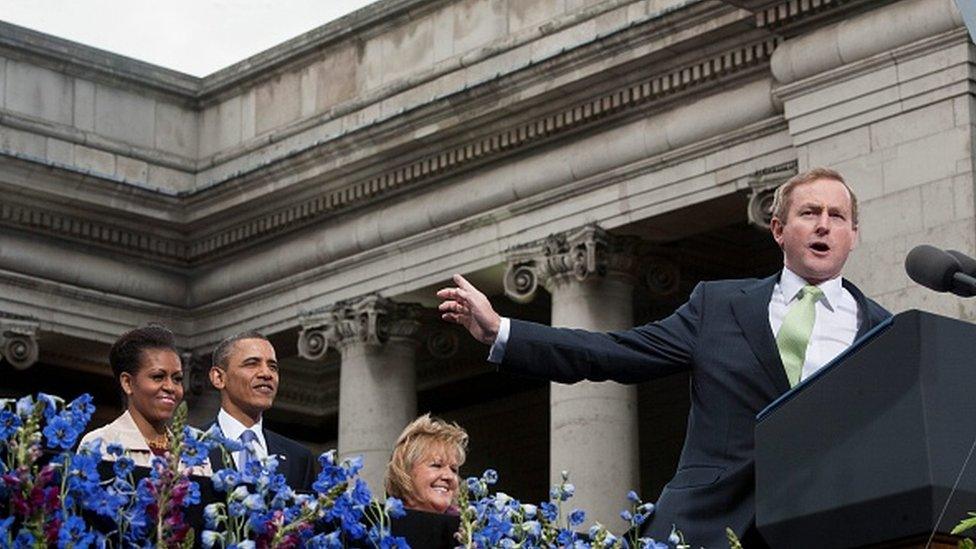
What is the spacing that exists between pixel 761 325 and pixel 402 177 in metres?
21.4

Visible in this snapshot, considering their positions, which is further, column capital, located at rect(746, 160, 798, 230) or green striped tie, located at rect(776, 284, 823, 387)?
column capital, located at rect(746, 160, 798, 230)

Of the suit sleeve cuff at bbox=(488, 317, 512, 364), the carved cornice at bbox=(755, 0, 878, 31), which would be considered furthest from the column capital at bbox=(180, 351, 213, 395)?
Result: the suit sleeve cuff at bbox=(488, 317, 512, 364)

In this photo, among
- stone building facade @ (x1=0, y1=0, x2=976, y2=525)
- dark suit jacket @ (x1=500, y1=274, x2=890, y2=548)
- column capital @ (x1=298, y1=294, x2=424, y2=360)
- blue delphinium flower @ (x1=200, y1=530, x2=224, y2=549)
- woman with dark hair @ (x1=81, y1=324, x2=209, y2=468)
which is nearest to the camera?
blue delphinium flower @ (x1=200, y1=530, x2=224, y2=549)

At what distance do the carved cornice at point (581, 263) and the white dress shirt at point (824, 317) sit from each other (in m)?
18.5

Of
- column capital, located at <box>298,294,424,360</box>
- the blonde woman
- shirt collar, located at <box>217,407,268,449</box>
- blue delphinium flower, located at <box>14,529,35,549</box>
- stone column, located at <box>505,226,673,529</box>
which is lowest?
blue delphinium flower, located at <box>14,529,35,549</box>

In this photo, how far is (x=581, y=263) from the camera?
27250 millimetres

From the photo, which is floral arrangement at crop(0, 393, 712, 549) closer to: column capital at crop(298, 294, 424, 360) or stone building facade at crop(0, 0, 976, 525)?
stone building facade at crop(0, 0, 976, 525)

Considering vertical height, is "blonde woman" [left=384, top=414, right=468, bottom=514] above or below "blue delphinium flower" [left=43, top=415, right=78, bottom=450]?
above

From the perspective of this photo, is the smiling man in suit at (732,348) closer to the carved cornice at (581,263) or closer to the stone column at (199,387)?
the carved cornice at (581,263)

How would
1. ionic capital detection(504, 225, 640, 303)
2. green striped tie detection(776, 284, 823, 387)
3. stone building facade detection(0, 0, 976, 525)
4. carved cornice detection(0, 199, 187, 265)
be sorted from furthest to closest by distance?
carved cornice detection(0, 199, 187, 265) < ionic capital detection(504, 225, 640, 303) < stone building facade detection(0, 0, 976, 525) < green striped tie detection(776, 284, 823, 387)

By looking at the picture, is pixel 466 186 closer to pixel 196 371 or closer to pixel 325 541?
pixel 196 371

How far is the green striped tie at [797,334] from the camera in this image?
27.5 feet

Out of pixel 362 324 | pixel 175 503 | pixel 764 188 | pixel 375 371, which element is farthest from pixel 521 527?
pixel 362 324

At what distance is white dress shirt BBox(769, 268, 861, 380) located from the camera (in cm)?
838
